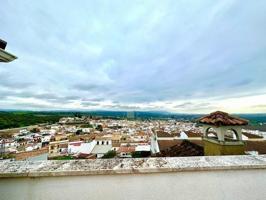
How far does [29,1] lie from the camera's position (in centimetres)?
429

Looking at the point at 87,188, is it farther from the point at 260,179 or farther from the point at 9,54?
the point at 260,179

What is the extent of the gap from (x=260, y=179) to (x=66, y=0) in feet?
18.3

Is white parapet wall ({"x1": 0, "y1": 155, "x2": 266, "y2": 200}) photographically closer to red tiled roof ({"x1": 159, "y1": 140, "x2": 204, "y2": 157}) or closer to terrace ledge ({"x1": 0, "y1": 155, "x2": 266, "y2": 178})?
terrace ledge ({"x1": 0, "y1": 155, "x2": 266, "y2": 178})

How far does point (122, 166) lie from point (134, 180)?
0.15 metres

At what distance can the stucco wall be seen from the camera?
1.42 m

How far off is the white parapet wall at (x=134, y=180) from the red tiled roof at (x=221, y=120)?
1.78 meters

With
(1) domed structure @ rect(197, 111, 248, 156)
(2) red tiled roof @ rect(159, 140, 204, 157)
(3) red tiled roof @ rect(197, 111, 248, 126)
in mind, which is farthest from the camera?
(2) red tiled roof @ rect(159, 140, 204, 157)

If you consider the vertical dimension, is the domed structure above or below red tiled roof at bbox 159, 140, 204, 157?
above

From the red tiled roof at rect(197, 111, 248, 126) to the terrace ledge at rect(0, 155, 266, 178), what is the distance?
1.68 meters

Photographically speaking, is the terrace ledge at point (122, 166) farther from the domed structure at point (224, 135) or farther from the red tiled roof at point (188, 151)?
the red tiled roof at point (188, 151)

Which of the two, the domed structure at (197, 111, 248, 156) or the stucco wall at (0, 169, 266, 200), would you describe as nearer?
the stucco wall at (0, 169, 266, 200)

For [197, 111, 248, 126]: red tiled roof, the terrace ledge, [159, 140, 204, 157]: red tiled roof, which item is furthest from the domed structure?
the terrace ledge

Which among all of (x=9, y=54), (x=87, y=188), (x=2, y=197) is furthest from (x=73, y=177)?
(x=9, y=54)

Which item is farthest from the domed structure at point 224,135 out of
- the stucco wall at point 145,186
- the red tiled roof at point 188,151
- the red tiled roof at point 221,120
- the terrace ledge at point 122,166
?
the stucco wall at point 145,186
